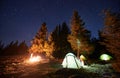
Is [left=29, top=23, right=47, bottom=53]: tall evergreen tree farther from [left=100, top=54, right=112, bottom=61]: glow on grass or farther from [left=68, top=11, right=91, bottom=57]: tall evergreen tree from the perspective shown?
[left=100, top=54, right=112, bottom=61]: glow on grass

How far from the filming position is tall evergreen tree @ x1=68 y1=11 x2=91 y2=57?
3812 centimetres

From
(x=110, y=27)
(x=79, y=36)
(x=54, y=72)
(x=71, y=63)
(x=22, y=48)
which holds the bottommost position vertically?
(x=54, y=72)

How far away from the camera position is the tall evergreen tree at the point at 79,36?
38.1 meters

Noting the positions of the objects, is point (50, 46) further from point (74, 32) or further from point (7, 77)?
point (7, 77)

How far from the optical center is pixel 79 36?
3841 cm

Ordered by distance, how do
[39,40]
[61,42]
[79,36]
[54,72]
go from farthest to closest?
1. [61,42]
2. [39,40]
3. [79,36]
4. [54,72]

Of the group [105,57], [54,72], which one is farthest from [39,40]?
[54,72]

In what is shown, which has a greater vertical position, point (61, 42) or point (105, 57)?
point (61, 42)

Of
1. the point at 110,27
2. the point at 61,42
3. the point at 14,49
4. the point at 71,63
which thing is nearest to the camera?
the point at 110,27

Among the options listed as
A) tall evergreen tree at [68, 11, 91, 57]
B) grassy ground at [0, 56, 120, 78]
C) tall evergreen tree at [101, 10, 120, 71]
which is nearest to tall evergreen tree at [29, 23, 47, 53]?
tall evergreen tree at [68, 11, 91, 57]

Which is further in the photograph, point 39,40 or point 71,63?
point 39,40

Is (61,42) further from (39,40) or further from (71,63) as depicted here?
(71,63)

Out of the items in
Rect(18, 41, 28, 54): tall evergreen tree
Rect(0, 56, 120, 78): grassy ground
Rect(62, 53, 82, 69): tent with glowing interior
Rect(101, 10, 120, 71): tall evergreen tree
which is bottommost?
Rect(0, 56, 120, 78): grassy ground

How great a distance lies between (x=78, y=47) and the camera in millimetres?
38188
